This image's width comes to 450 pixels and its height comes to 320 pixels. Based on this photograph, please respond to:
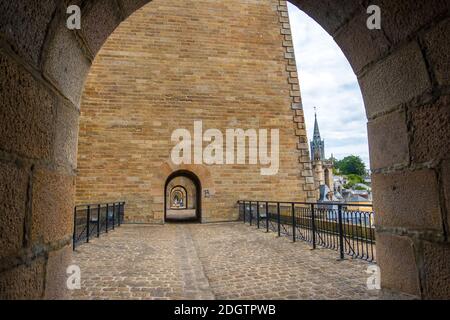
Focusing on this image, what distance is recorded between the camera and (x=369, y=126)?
214cm

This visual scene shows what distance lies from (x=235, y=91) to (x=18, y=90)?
12715 mm

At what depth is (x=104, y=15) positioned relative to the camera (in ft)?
6.22

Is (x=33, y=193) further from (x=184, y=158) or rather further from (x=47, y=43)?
(x=184, y=158)

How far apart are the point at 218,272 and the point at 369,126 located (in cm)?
309

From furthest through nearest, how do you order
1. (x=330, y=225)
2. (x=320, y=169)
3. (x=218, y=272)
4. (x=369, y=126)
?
(x=320, y=169) < (x=330, y=225) < (x=218, y=272) < (x=369, y=126)

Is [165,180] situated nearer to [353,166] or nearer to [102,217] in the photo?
[102,217]

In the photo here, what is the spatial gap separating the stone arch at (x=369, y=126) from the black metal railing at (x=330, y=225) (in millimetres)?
2750

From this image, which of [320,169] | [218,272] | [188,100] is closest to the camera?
[218,272]

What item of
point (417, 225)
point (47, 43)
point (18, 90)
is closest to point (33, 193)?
point (18, 90)

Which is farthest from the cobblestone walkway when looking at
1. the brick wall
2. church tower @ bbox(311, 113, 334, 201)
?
church tower @ bbox(311, 113, 334, 201)

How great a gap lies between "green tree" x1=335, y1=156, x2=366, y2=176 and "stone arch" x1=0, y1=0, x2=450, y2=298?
8250 cm

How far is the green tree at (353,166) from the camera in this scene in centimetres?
7788

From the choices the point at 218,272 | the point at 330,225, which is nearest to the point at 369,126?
the point at 218,272

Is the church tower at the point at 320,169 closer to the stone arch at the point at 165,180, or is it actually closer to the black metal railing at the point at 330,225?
the stone arch at the point at 165,180
